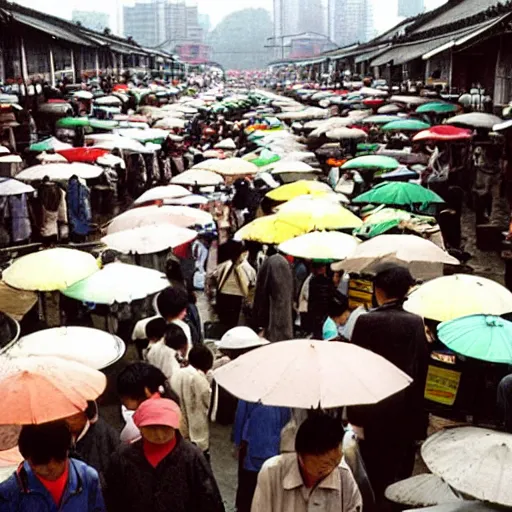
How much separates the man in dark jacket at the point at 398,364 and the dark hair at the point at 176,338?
1322mm

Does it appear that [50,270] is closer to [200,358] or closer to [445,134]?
[200,358]

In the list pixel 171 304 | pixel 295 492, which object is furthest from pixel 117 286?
pixel 295 492

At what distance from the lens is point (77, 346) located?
5.53 meters

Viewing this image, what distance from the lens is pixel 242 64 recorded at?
165875 millimetres

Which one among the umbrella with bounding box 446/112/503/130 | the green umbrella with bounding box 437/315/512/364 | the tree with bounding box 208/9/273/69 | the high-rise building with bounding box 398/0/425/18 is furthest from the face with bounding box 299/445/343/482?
the high-rise building with bounding box 398/0/425/18

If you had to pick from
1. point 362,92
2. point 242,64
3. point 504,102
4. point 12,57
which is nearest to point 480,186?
point 504,102

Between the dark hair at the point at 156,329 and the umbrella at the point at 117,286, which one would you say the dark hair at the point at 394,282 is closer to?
the dark hair at the point at 156,329

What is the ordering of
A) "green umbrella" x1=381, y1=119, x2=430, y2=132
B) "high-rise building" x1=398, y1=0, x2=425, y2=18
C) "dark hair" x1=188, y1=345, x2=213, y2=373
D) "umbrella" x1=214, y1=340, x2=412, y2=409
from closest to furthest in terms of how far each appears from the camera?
"umbrella" x1=214, y1=340, x2=412, y2=409 → "dark hair" x1=188, y1=345, x2=213, y2=373 → "green umbrella" x1=381, y1=119, x2=430, y2=132 → "high-rise building" x1=398, y1=0, x2=425, y2=18

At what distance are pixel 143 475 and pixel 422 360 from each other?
84.1 inches

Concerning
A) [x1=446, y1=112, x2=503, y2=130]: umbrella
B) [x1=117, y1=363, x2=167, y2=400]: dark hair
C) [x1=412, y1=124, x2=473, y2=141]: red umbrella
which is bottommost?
[x1=117, y1=363, x2=167, y2=400]: dark hair

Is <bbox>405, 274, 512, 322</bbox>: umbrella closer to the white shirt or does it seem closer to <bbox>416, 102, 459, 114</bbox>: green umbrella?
the white shirt

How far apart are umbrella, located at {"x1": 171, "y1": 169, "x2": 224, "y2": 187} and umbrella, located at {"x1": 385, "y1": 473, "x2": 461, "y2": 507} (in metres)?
9.78

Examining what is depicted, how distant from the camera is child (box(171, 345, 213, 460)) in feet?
17.4

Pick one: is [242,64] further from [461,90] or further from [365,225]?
[365,225]
